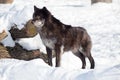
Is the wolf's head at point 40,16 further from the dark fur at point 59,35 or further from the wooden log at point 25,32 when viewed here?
the wooden log at point 25,32

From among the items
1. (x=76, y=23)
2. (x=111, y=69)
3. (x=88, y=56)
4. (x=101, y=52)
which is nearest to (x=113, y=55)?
(x=101, y=52)

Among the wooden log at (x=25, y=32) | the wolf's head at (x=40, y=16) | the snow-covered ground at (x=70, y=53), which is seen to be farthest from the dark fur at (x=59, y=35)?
the wooden log at (x=25, y=32)

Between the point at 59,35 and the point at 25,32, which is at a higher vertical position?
the point at 59,35

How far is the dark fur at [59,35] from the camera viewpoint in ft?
30.6

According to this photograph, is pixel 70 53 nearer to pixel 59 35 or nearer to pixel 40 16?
pixel 59 35

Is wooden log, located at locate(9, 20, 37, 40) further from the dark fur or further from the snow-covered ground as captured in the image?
the dark fur

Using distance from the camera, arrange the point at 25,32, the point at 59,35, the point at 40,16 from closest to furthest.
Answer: the point at 40,16 → the point at 59,35 → the point at 25,32

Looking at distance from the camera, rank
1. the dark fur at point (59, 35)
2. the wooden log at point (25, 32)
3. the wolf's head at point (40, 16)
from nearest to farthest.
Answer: the wolf's head at point (40, 16)
the dark fur at point (59, 35)
the wooden log at point (25, 32)

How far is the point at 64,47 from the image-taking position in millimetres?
9492

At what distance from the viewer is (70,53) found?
11.0 metres

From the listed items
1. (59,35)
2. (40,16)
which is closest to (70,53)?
(59,35)

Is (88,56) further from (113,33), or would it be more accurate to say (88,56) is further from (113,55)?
(113,33)

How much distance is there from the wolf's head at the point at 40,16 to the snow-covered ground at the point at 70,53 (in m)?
1.13

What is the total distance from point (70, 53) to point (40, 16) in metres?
2.14
